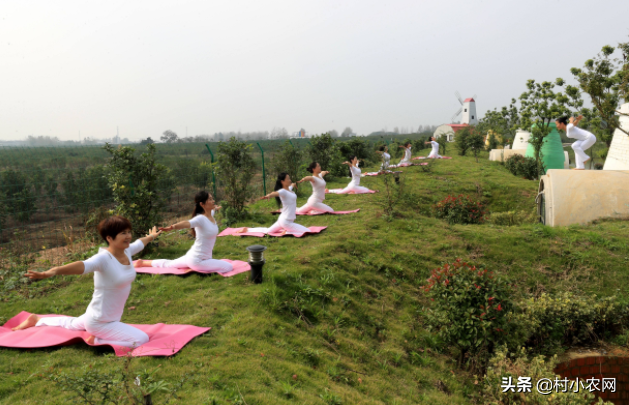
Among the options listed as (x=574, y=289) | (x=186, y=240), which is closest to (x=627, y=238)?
(x=574, y=289)

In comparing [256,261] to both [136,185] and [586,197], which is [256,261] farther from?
[586,197]

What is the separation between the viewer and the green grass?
12.5ft

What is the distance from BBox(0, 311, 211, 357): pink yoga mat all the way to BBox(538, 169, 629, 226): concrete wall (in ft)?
32.6

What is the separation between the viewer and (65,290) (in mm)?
6387

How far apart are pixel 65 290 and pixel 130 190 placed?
93.8 inches

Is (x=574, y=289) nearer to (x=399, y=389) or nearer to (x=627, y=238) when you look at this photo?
(x=627, y=238)

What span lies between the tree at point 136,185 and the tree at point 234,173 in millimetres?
2635

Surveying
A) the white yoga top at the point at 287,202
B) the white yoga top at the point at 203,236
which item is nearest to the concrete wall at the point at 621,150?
the white yoga top at the point at 287,202

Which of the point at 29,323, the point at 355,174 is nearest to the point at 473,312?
the point at 29,323

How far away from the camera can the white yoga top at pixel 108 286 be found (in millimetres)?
4018

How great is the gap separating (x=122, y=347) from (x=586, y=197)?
37.1 feet

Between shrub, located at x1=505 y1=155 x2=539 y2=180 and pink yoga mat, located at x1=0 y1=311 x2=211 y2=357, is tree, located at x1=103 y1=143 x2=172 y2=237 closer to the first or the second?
pink yoga mat, located at x1=0 y1=311 x2=211 y2=357

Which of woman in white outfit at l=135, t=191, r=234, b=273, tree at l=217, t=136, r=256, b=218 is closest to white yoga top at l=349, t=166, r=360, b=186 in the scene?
tree at l=217, t=136, r=256, b=218

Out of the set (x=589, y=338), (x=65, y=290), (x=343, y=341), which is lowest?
(x=589, y=338)
